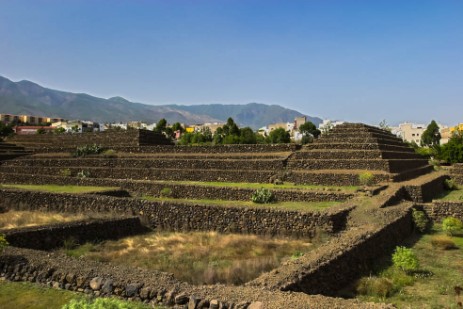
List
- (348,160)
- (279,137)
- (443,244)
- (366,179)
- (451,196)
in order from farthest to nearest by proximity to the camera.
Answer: (279,137) → (348,160) → (451,196) → (366,179) → (443,244)

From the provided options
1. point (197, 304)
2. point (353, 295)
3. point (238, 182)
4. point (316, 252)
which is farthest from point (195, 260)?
point (238, 182)

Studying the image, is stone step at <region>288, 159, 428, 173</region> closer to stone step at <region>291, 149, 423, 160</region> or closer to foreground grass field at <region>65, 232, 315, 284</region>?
stone step at <region>291, 149, 423, 160</region>

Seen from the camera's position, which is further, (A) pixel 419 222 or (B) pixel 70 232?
(A) pixel 419 222

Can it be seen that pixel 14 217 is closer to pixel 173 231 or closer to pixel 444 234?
pixel 173 231

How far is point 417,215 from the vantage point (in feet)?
59.1

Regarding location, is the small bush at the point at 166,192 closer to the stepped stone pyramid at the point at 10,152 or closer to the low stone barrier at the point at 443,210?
the low stone barrier at the point at 443,210

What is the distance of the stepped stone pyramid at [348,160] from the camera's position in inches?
1148

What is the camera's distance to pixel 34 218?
835 inches

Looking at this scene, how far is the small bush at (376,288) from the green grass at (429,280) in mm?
145

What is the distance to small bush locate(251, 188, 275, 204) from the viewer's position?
2427 centimetres

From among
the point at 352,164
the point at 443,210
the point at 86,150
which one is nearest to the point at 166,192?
the point at 352,164

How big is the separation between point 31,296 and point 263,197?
650 inches

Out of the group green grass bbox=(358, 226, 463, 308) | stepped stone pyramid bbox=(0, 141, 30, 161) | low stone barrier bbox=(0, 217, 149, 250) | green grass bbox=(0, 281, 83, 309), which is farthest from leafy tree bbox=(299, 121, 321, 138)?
green grass bbox=(0, 281, 83, 309)

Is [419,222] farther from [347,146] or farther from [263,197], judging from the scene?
[347,146]
